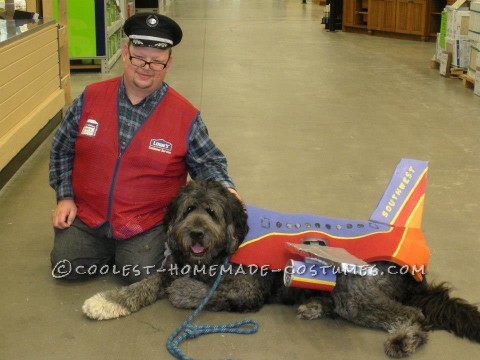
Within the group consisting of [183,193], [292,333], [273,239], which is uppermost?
[183,193]

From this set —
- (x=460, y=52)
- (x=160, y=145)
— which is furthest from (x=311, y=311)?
(x=460, y=52)

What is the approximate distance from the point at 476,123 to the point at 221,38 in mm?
6848

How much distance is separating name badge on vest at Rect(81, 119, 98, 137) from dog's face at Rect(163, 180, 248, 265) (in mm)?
578

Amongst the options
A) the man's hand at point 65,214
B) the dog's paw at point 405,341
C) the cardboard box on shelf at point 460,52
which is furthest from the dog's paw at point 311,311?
the cardboard box on shelf at point 460,52

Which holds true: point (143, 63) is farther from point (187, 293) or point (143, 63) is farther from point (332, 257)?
point (332, 257)

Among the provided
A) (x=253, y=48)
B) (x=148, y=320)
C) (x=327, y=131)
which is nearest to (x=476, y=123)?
(x=327, y=131)

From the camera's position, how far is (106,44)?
873cm

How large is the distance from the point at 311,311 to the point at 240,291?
305mm

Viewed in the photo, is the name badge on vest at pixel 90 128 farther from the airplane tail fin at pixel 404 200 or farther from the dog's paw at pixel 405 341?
the dog's paw at pixel 405 341

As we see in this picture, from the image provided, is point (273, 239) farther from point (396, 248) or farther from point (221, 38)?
point (221, 38)

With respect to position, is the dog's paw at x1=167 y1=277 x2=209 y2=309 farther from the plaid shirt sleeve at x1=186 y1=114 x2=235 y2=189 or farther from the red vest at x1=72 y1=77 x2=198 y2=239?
the plaid shirt sleeve at x1=186 y1=114 x2=235 y2=189

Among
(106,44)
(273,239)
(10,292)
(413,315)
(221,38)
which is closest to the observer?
(413,315)

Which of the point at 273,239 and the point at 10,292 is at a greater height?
the point at 273,239

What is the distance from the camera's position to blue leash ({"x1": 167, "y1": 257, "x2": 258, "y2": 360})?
2.75 meters
